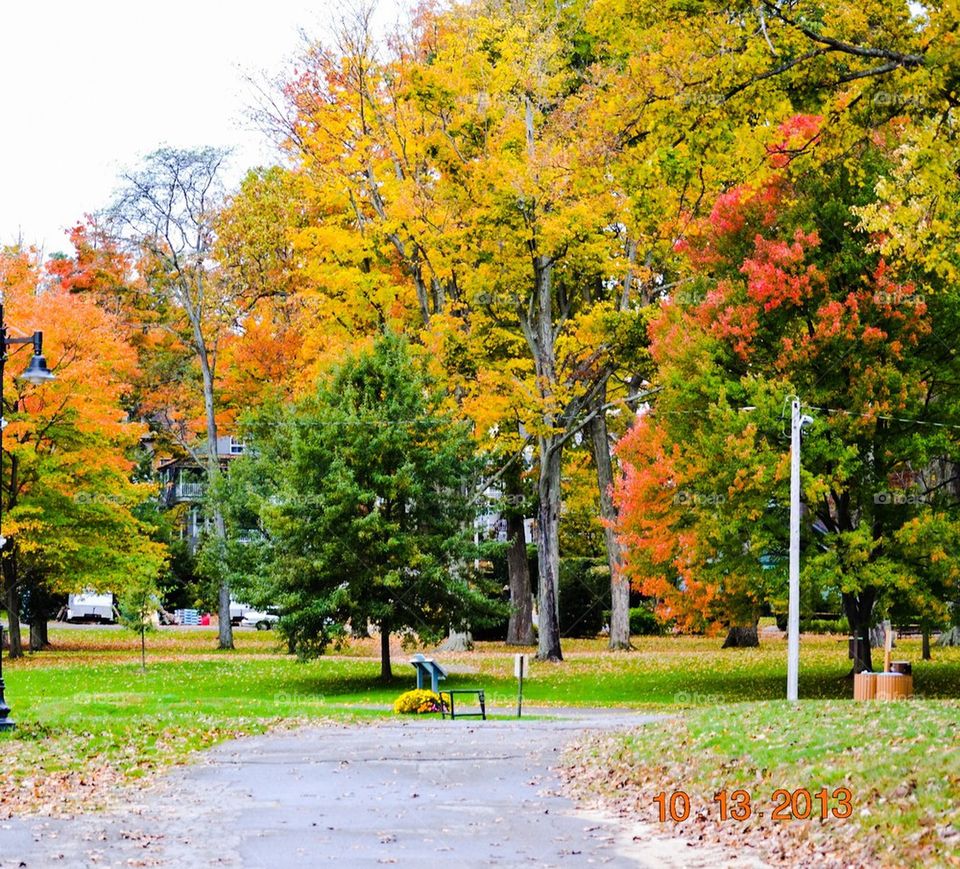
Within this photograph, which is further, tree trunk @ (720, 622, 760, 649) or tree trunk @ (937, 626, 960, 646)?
tree trunk @ (720, 622, 760, 649)

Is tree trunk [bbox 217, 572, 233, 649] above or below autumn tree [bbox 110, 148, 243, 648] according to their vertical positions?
below

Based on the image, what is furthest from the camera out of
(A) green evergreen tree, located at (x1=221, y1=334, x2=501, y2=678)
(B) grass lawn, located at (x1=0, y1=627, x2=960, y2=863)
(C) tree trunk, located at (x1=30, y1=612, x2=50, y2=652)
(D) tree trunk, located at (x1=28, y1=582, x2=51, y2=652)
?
(C) tree trunk, located at (x1=30, y1=612, x2=50, y2=652)

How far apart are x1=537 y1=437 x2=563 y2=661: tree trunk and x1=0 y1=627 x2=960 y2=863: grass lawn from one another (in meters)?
0.76

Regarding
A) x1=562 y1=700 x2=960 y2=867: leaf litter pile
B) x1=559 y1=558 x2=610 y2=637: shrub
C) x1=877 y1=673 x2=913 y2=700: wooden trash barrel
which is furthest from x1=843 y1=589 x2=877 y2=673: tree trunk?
x1=559 y1=558 x2=610 y2=637: shrub

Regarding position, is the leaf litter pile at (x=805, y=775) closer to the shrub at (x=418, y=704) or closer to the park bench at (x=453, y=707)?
the park bench at (x=453, y=707)

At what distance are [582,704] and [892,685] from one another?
702 centimetres

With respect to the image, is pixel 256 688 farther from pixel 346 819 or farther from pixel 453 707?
pixel 346 819

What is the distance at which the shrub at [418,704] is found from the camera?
961 inches

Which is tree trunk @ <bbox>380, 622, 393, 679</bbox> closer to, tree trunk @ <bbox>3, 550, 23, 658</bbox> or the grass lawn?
the grass lawn

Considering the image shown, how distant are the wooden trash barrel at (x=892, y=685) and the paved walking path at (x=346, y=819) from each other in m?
9.17

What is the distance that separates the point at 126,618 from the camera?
39344 mm

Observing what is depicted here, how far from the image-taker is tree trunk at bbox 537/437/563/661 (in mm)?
37469

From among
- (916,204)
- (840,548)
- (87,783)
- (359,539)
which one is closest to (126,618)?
(359,539)

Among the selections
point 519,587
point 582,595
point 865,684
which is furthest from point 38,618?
point 865,684
